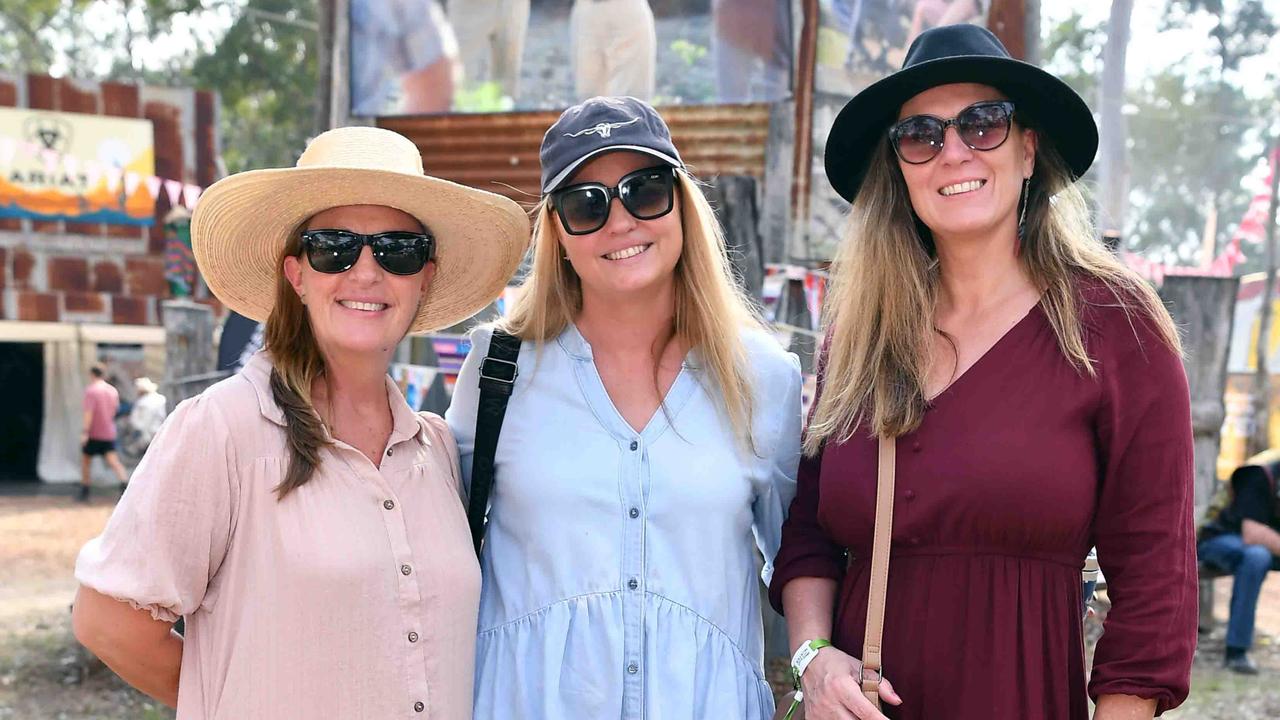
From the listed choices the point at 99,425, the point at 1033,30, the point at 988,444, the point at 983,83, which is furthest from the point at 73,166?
the point at 988,444

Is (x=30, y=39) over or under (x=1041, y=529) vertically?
over

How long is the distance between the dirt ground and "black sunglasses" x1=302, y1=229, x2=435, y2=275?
13.1 feet

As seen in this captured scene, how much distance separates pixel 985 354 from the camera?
2195 millimetres

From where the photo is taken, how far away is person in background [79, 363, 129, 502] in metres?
15.8

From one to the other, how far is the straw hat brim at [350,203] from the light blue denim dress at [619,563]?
0.45 m

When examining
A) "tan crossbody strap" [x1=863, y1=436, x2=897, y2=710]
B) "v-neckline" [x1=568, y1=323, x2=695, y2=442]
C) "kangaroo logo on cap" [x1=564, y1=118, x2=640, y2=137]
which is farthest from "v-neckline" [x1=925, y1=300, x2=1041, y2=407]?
"kangaroo logo on cap" [x1=564, y1=118, x2=640, y2=137]

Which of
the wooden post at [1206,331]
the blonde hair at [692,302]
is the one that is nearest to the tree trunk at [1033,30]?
the wooden post at [1206,331]

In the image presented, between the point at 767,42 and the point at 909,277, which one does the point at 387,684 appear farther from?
the point at 767,42

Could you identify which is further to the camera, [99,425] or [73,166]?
[73,166]

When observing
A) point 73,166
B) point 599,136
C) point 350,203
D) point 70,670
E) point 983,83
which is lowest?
point 70,670

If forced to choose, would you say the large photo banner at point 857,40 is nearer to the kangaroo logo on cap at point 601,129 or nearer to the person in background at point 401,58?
the person in background at point 401,58

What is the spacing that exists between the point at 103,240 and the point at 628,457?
16.4m

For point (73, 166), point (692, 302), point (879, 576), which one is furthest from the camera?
point (73, 166)

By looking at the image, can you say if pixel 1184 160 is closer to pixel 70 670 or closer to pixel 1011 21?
pixel 1011 21
